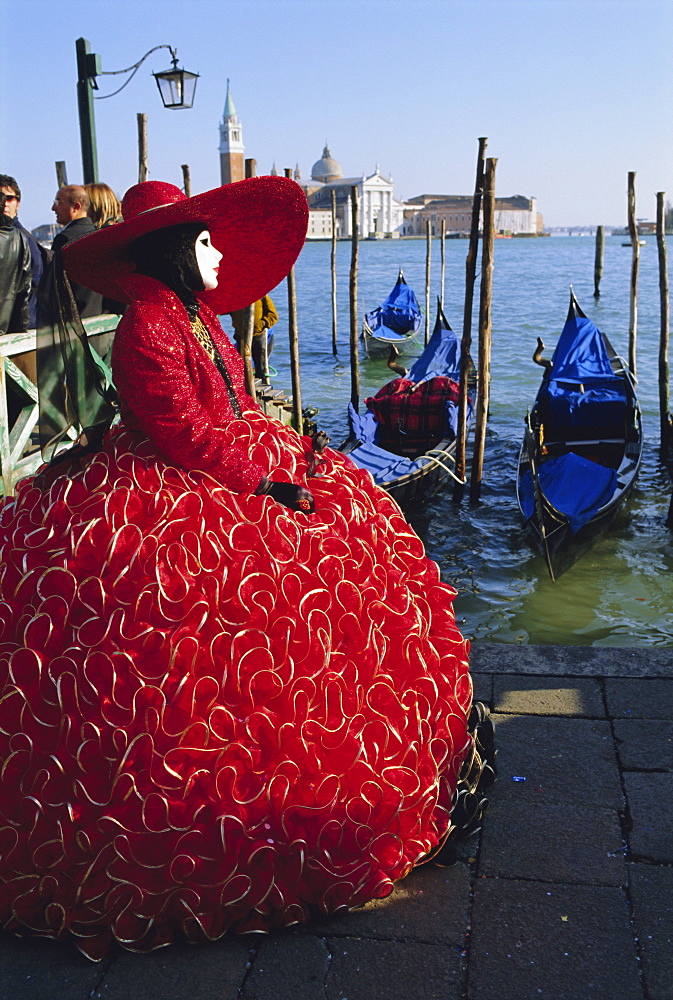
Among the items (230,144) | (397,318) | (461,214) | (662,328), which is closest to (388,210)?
(461,214)

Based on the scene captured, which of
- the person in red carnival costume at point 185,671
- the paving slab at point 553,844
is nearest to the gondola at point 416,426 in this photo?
the paving slab at point 553,844

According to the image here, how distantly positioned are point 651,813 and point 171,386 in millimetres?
1587

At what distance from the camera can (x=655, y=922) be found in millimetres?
1934

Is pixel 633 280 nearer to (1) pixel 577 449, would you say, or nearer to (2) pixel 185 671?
(1) pixel 577 449

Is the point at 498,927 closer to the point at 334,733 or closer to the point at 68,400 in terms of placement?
the point at 334,733

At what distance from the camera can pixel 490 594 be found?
6043mm

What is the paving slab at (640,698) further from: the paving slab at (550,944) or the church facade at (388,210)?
the church facade at (388,210)

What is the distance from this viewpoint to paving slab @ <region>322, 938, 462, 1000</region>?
1.78 m

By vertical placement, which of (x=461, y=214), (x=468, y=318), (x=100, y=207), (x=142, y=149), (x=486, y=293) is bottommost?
(x=468, y=318)

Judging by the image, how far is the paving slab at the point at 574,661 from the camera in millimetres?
3039

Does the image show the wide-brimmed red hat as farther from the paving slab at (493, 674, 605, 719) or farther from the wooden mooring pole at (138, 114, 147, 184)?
the wooden mooring pole at (138, 114, 147, 184)

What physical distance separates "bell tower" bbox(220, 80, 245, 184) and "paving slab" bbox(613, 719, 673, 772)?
9290cm

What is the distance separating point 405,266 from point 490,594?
51.1 m

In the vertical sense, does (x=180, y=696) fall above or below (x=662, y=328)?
below
